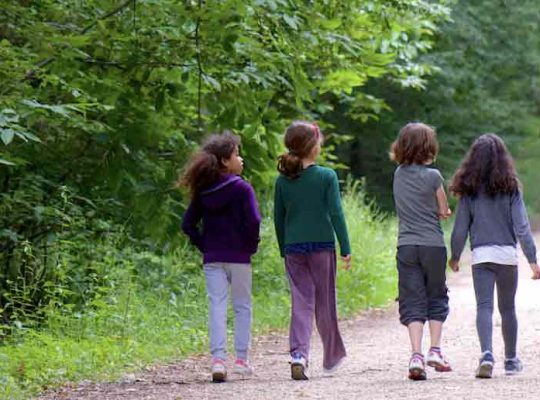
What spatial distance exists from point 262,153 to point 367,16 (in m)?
2.80

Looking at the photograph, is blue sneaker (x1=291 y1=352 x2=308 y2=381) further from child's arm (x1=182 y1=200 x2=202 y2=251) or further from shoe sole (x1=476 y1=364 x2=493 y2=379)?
shoe sole (x1=476 y1=364 x2=493 y2=379)

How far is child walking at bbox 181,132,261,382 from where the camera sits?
9.17 m

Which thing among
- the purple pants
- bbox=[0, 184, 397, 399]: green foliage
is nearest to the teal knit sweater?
the purple pants

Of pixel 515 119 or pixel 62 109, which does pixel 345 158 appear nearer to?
pixel 515 119

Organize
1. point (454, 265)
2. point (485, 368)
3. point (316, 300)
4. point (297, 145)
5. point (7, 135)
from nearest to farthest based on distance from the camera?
point (7, 135) < point (485, 368) < point (454, 265) < point (297, 145) < point (316, 300)

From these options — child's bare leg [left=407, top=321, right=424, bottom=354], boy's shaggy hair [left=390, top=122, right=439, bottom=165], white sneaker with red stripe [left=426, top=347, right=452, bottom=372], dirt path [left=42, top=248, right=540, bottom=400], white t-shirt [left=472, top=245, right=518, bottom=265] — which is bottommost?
dirt path [left=42, top=248, right=540, bottom=400]

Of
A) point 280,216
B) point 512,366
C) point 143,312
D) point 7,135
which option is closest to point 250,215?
point 280,216

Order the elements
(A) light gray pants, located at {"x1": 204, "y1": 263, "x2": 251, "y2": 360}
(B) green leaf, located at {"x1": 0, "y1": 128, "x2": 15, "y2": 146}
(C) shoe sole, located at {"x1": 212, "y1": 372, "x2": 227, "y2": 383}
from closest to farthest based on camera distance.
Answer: (B) green leaf, located at {"x1": 0, "y1": 128, "x2": 15, "y2": 146} → (C) shoe sole, located at {"x1": 212, "y1": 372, "x2": 227, "y2": 383} → (A) light gray pants, located at {"x1": 204, "y1": 263, "x2": 251, "y2": 360}

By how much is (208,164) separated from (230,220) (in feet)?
1.46

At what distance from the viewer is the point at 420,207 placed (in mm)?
8914

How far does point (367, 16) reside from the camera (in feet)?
45.4

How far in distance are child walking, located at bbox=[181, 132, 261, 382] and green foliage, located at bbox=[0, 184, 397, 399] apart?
Result: 1012mm

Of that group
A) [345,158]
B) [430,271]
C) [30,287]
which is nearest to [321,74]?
[30,287]

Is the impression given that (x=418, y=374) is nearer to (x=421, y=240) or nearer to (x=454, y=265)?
(x=454, y=265)
